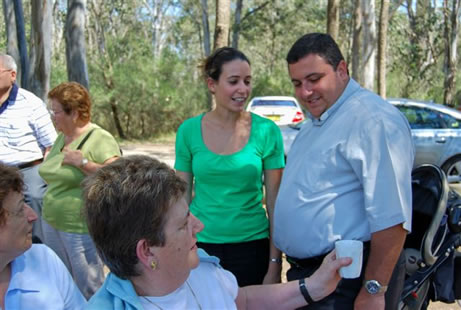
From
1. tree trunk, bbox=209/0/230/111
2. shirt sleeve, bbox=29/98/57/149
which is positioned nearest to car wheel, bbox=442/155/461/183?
tree trunk, bbox=209/0/230/111

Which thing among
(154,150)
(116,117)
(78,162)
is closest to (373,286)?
(78,162)

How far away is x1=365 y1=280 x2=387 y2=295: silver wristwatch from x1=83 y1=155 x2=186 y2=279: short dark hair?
0.97 meters

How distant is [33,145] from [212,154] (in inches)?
81.7

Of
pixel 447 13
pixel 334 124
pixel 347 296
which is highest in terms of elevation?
pixel 447 13

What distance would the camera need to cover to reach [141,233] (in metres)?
1.57

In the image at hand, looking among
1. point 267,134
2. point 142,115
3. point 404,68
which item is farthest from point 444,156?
point 404,68

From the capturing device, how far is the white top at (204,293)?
67.2 inches

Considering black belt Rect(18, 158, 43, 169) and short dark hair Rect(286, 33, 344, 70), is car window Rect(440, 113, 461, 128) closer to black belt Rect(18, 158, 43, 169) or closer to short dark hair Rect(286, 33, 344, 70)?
Result: black belt Rect(18, 158, 43, 169)

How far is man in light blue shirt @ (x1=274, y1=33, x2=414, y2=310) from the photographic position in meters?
2.02

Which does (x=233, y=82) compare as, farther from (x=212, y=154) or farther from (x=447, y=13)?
(x=447, y=13)

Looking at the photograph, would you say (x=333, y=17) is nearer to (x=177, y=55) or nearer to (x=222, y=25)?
(x=222, y=25)

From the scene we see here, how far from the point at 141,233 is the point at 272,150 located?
4.42ft

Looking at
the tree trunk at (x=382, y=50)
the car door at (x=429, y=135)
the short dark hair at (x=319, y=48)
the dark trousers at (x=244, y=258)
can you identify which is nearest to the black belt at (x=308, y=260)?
the dark trousers at (x=244, y=258)

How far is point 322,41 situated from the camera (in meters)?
2.23
